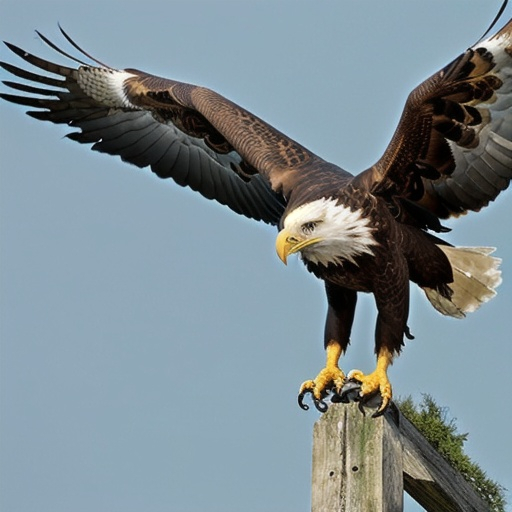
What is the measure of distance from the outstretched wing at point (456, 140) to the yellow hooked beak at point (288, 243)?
1.26ft

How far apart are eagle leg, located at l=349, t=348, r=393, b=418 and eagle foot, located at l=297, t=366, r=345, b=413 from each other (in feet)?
0.31

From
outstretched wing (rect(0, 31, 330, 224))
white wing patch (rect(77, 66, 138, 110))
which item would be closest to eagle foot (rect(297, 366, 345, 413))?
outstretched wing (rect(0, 31, 330, 224))

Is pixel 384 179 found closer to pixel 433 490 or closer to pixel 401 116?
pixel 401 116

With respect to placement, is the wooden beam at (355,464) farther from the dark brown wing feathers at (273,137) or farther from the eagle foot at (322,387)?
the dark brown wing feathers at (273,137)

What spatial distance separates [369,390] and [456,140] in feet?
4.54

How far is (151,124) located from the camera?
710 centimetres

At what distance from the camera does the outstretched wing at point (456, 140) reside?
515 centimetres

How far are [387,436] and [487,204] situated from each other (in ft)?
6.32

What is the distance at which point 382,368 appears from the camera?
4.91 m

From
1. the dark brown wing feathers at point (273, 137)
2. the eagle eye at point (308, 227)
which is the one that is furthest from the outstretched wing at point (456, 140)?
the eagle eye at point (308, 227)

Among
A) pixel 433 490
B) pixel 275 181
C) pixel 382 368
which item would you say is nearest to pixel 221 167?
pixel 275 181

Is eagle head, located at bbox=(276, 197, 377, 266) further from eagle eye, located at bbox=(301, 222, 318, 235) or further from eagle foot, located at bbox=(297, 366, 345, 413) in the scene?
eagle foot, located at bbox=(297, 366, 345, 413)

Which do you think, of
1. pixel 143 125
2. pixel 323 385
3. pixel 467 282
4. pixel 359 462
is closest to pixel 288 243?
pixel 323 385

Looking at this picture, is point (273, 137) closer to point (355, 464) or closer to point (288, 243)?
point (288, 243)
